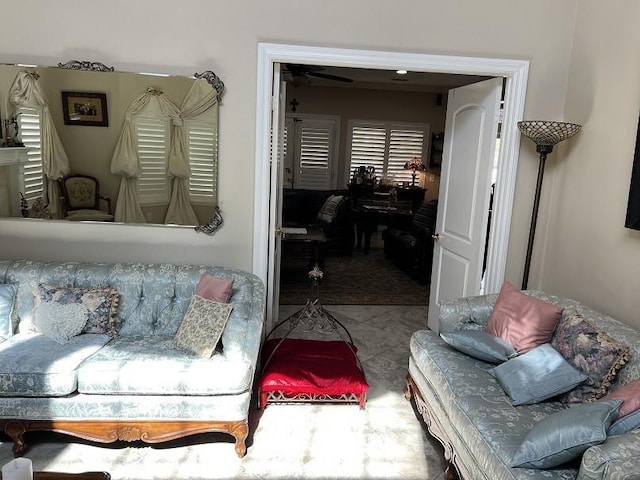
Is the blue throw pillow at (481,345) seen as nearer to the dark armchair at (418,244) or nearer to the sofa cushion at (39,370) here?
the sofa cushion at (39,370)

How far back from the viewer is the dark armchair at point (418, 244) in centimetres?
620

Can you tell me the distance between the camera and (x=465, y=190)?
3928mm

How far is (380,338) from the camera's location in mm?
4242

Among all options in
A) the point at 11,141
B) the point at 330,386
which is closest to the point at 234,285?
the point at 330,386

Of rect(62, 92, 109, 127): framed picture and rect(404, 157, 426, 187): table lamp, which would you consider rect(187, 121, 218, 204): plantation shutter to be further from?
rect(404, 157, 426, 187): table lamp

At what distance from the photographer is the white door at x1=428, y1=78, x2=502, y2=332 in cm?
364

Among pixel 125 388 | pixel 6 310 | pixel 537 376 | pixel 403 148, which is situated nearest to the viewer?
pixel 537 376

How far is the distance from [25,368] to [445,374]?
6.97ft

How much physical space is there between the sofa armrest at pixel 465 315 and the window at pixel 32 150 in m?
2.84

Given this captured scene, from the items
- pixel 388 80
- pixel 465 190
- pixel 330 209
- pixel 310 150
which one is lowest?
pixel 330 209

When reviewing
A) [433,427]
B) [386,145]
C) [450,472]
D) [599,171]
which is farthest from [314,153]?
[450,472]

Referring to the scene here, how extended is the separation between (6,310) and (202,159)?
151 cm

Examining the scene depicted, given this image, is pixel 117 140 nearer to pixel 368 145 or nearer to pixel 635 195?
pixel 635 195

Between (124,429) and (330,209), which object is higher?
(330,209)
